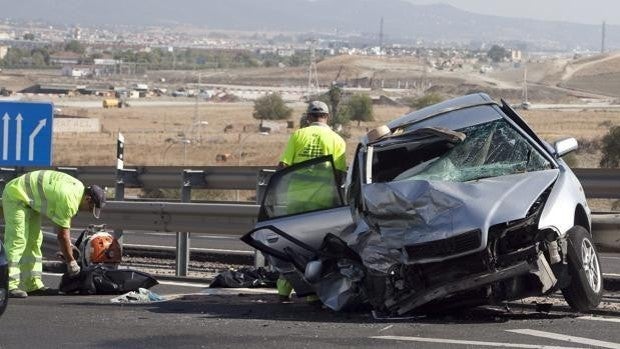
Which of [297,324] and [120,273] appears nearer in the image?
[297,324]

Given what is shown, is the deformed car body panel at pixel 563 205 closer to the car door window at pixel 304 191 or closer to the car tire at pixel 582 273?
the car tire at pixel 582 273

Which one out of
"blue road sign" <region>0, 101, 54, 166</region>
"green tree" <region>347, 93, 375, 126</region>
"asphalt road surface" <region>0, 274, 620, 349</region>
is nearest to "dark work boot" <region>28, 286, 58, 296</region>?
"asphalt road surface" <region>0, 274, 620, 349</region>

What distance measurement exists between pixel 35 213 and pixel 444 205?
13.3ft

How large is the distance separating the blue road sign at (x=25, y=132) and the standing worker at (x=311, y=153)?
5919 millimetres

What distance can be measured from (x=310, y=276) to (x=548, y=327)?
1.83 metres

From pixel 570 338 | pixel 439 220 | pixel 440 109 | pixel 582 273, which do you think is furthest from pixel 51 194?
pixel 570 338

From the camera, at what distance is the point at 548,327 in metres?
8.90

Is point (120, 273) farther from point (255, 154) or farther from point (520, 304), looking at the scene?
point (255, 154)

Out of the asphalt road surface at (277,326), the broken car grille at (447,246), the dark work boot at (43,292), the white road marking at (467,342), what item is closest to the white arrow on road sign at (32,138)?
the dark work boot at (43,292)

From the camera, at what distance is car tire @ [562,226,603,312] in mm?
9117

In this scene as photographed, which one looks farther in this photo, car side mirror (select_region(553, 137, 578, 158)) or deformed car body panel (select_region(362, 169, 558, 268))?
car side mirror (select_region(553, 137, 578, 158))

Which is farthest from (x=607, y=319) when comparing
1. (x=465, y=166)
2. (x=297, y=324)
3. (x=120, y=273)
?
(x=120, y=273)

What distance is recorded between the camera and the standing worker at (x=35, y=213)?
11109mm

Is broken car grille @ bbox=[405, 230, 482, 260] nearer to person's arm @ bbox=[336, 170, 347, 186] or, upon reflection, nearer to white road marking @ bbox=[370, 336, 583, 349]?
white road marking @ bbox=[370, 336, 583, 349]
